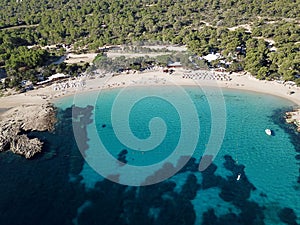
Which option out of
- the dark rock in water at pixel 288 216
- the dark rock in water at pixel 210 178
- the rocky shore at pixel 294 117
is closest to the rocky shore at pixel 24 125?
the dark rock in water at pixel 210 178

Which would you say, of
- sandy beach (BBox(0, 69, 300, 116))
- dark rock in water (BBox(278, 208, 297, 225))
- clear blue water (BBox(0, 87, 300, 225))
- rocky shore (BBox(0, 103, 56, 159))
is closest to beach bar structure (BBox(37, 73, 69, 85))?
sandy beach (BBox(0, 69, 300, 116))

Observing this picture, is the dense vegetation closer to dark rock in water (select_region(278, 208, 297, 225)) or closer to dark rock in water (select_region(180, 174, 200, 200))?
dark rock in water (select_region(278, 208, 297, 225))

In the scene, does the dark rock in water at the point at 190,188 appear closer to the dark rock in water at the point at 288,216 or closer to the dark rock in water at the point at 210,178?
the dark rock in water at the point at 210,178

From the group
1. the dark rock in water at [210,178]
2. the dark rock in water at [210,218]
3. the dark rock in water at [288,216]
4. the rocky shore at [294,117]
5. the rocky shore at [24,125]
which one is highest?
the rocky shore at [24,125]

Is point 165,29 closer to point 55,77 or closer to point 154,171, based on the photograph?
point 55,77

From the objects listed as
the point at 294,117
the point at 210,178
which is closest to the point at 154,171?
the point at 210,178
